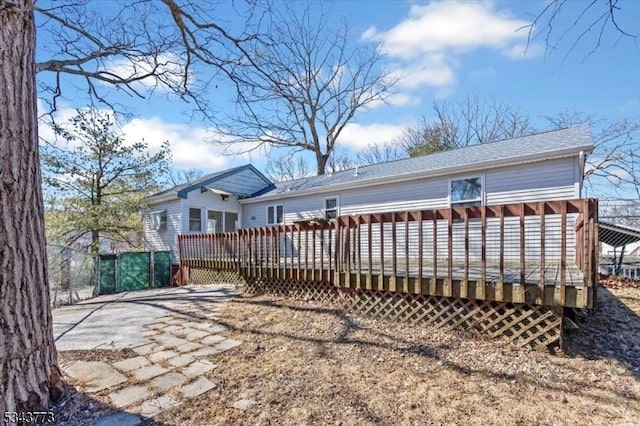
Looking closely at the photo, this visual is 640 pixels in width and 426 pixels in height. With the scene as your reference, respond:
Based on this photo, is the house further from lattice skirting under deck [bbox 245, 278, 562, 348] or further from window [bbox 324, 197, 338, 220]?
lattice skirting under deck [bbox 245, 278, 562, 348]

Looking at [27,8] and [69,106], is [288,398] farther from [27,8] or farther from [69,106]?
[69,106]

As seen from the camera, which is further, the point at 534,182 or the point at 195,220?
the point at 195,220

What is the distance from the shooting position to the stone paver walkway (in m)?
2.91

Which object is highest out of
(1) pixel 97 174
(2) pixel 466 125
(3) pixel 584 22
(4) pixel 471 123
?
(4) pixel 471 123

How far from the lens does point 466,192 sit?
848 centimetres

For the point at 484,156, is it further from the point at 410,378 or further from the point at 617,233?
the point at 410,378

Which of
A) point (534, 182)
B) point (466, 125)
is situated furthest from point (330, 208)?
point (466, 125)

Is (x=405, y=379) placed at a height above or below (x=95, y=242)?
below

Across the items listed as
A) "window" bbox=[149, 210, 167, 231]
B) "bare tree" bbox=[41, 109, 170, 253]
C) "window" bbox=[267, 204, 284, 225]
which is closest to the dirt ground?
"window" bbox=[267, 204, 284, 225]

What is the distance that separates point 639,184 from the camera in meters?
14.8

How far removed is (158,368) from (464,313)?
144 inches

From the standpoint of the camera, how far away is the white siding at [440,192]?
7191mm

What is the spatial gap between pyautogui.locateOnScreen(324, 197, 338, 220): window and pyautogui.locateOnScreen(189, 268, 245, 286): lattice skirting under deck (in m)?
3.56

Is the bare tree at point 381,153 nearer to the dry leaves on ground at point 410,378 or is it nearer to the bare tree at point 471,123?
the bare tree at point 471,123
